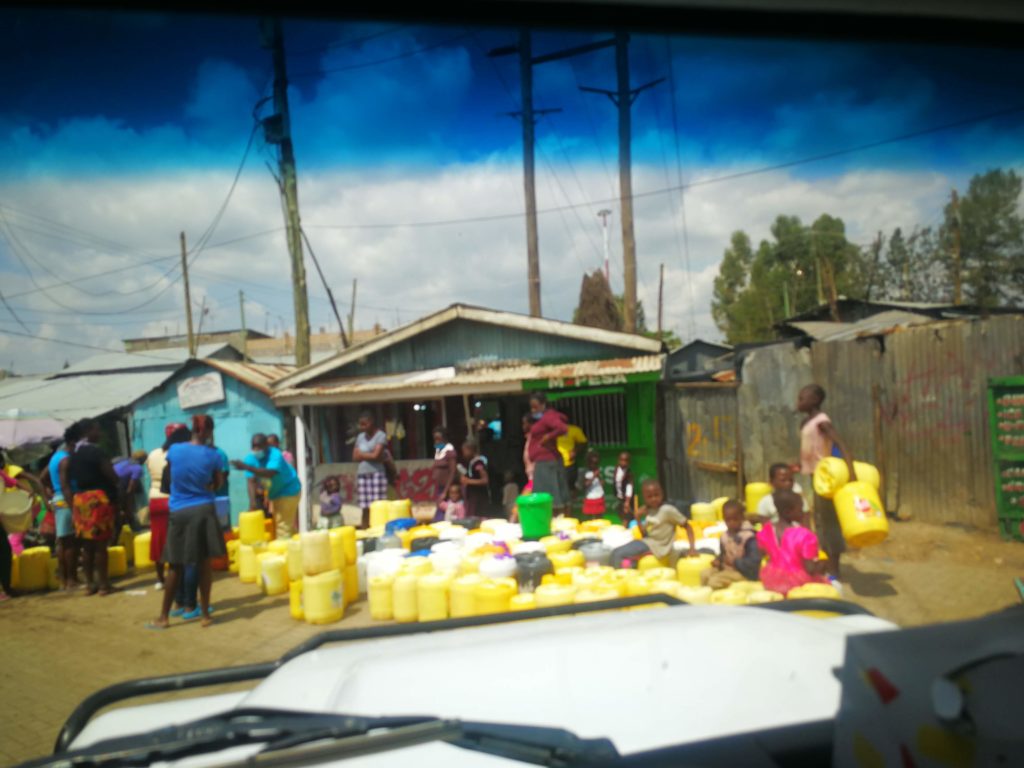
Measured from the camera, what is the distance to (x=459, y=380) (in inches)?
356

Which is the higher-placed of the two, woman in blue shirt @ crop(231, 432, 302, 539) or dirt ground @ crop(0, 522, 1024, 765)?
woman in blue shirt @ crop(231, 432, 302, 539)

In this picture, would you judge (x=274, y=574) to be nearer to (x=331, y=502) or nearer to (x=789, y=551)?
(x=331, y=502)

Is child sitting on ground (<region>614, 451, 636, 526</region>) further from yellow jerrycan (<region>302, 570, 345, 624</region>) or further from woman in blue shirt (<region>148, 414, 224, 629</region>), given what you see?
woman in blue shirt (<region>148, 414, 224, 629</region>)

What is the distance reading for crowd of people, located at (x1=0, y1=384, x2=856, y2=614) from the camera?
4816mm

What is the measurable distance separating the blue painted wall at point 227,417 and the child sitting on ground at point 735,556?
8.12 metres

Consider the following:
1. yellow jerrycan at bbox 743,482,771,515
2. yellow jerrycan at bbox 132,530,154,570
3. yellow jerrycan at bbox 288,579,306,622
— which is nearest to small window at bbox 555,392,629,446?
yellow jerrycan at bbox 743,482,771,515

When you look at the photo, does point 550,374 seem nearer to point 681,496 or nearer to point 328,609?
point 681,496

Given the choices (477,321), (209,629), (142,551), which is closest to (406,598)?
(209,629)

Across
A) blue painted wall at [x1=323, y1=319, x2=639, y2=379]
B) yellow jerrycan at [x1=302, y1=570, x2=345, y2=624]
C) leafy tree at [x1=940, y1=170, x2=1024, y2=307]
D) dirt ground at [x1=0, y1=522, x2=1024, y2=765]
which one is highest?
leafy tree at [x1=940, y1=170, x2=1024, y2=307]

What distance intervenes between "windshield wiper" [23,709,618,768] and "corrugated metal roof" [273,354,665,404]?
7081 mm

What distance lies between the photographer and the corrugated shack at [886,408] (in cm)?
645

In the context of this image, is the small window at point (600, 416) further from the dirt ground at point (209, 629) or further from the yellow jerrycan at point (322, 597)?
the yellow jerrycan at point (322, 597)

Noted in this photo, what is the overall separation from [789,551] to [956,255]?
14.5 meters

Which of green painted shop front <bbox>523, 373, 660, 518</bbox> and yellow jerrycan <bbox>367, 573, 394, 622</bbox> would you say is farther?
green painted shop front <bbox>523, 373, 660, 518</bbox>
